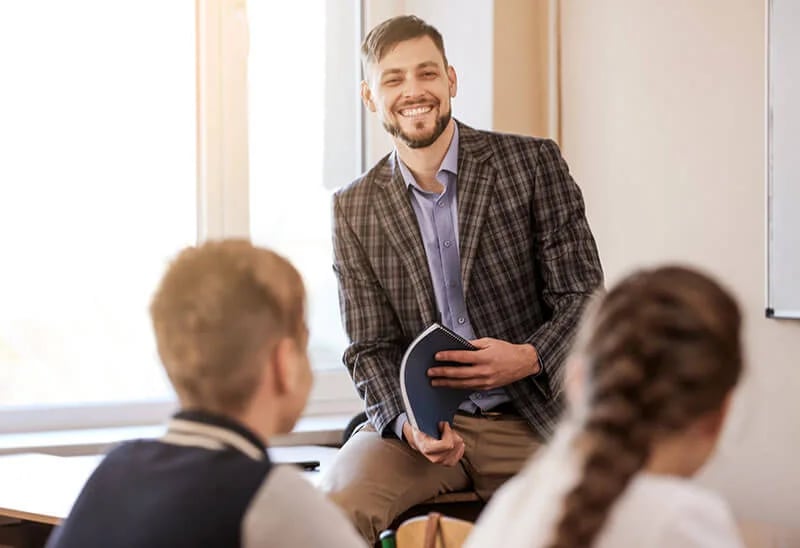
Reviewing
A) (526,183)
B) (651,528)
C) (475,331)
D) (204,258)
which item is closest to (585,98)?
(526,183)

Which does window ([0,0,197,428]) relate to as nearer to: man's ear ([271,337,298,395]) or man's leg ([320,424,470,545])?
man's leg ([320,424,470,545])

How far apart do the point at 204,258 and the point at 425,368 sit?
1.18 m

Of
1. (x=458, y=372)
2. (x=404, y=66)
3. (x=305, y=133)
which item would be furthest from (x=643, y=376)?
(x=305, y=133)

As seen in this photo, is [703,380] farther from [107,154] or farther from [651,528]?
[107,154]

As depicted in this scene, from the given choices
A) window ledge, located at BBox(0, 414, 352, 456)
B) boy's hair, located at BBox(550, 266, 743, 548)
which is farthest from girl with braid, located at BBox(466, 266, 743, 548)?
window ledge, located at BBox(0, 414, 352, 456)

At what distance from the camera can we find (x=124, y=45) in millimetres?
3408

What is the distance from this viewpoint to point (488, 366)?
2.37m

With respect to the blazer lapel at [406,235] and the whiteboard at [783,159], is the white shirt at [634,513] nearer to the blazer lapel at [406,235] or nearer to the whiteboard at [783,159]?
the blazer lapel at [406,235]

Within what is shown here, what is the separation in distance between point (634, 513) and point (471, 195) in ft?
5.47

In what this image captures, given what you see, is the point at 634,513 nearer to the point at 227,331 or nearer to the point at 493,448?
the point at 227,331

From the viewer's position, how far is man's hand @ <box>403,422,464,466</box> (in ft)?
7.72

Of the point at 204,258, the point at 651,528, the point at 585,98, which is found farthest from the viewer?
→ the point at 585,98

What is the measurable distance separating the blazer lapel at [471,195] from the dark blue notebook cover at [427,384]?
246 millimetres

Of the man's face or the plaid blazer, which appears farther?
the man's face
